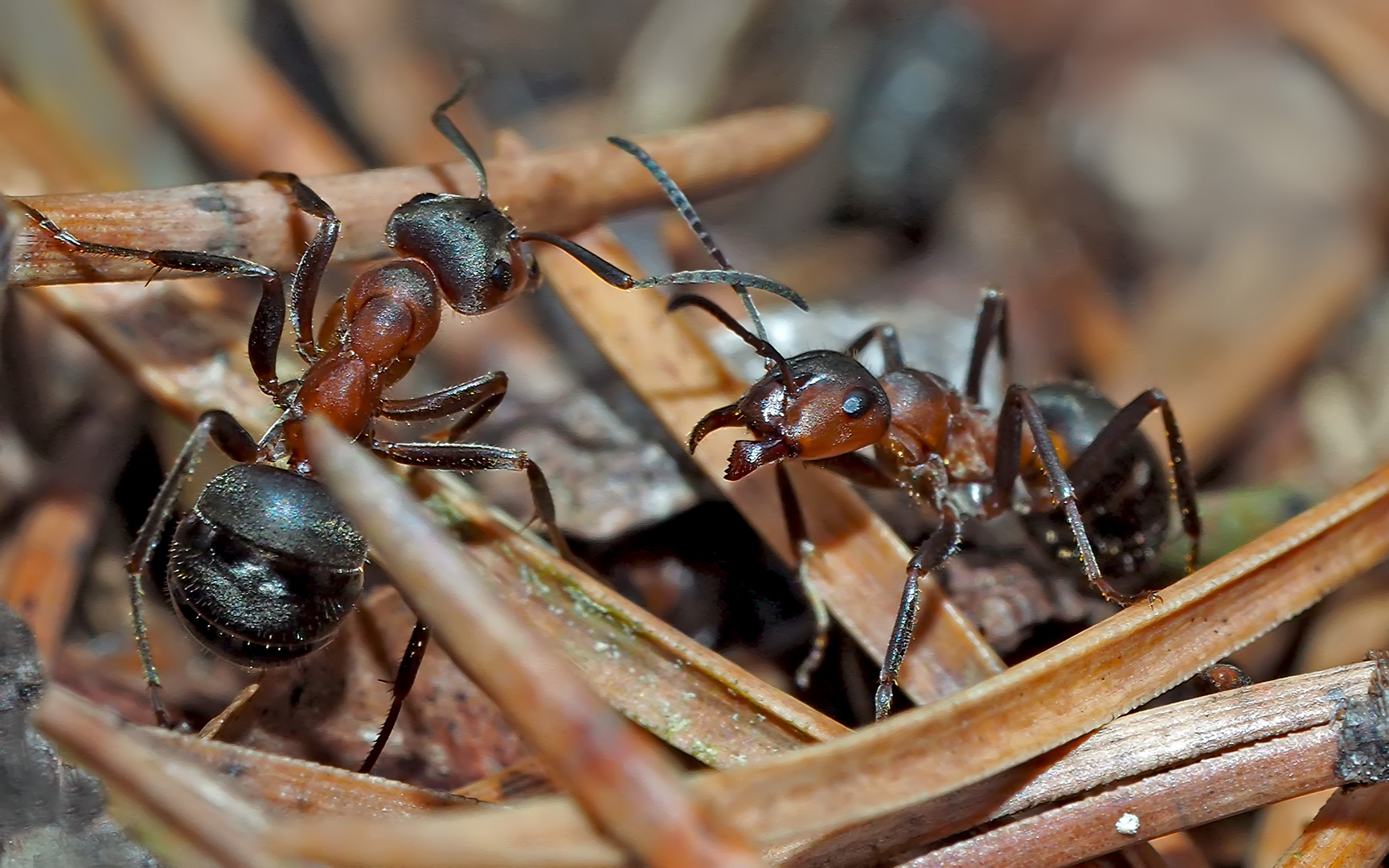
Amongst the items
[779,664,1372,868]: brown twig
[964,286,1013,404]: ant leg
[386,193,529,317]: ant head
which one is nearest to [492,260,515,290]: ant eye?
[386,193,529,317]: ant head

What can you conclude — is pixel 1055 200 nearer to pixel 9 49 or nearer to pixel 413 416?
pixel 413 416

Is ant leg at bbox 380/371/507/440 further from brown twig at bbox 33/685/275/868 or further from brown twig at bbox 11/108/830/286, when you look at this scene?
brown twig at bbox 33/685/275/868

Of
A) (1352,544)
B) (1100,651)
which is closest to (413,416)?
(1100,651)

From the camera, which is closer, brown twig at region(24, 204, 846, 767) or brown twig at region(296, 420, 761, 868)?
brown twig at region(296, 420, 761, 868)

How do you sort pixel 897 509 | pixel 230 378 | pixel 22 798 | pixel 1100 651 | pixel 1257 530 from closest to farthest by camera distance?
pixel 22 798, pixel 1100 651, pixel 230 378, pixel 1257 530, pixel 897 509

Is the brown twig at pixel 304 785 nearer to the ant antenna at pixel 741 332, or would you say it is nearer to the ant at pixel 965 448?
the ant at pixel 965 448

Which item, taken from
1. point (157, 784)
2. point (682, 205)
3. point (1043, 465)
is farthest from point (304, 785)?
point (1043, 465)
